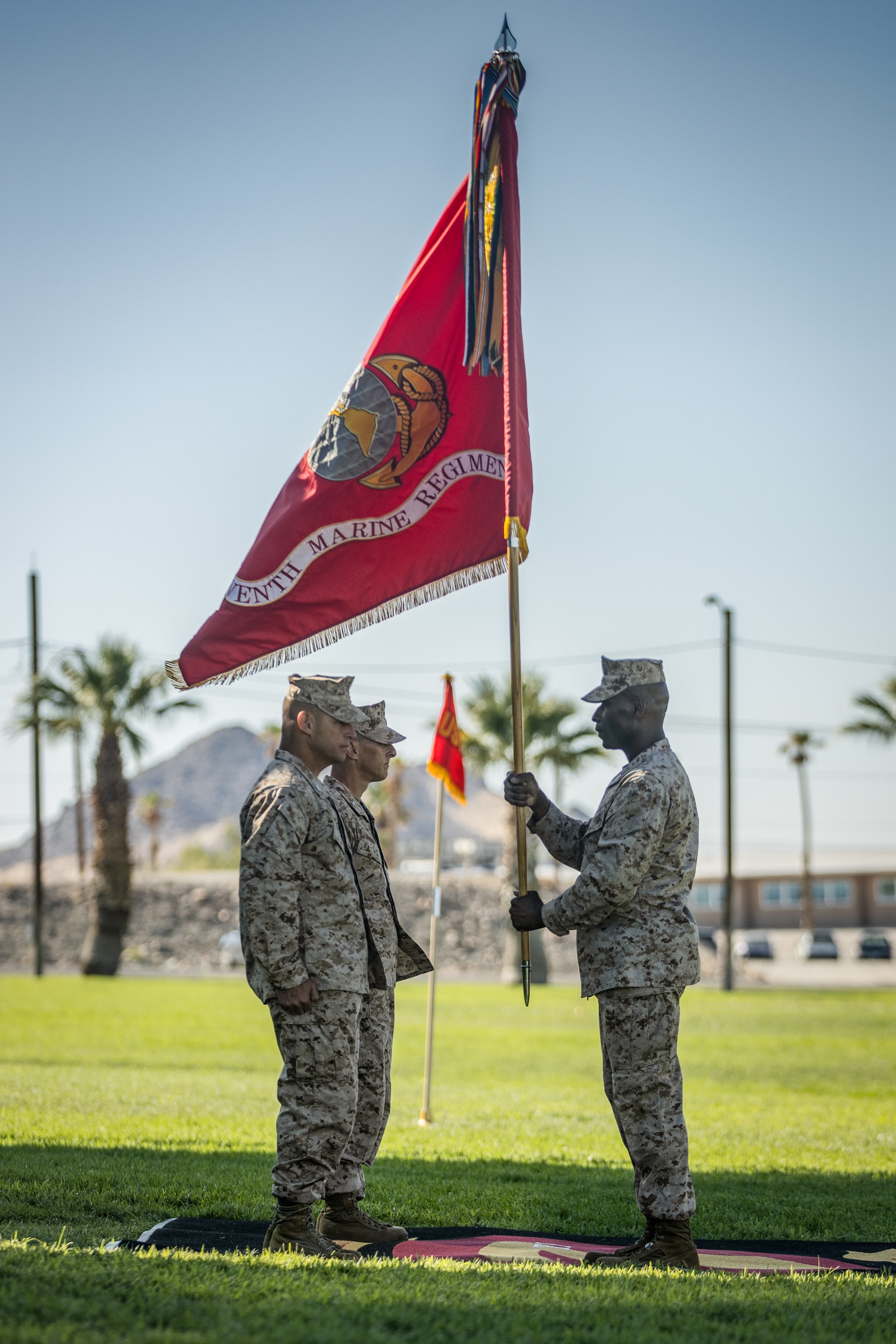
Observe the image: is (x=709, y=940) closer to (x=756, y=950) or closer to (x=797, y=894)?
(x=756, y=950)

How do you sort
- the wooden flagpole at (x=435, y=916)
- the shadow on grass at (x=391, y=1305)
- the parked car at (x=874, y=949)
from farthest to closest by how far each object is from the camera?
the parked car at (x=874, y=949) < the wooden flagpole at (x=435, y=916) < the shadow on grass at (x=391, y=1305)

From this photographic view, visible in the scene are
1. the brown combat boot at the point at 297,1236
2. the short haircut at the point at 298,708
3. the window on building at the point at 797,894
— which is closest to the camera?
the brown combat boot at the point at 297,1236

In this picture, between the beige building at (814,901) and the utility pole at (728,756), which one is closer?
the utility pole at (728,756)

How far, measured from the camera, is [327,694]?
215 inches

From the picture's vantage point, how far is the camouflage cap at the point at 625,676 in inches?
221

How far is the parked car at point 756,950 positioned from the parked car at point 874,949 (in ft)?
12.7

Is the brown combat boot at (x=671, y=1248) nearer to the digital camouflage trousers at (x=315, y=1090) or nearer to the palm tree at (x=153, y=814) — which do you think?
the digital camouflage trousers at (x=315, y=1090)

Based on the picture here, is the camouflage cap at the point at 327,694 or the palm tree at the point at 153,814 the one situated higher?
the camouflage cap at the point at 327,694

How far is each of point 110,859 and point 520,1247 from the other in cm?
3018

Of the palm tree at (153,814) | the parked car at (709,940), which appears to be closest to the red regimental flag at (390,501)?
the parked car at (709,940)

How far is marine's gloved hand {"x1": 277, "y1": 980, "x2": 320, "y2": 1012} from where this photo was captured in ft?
16.3

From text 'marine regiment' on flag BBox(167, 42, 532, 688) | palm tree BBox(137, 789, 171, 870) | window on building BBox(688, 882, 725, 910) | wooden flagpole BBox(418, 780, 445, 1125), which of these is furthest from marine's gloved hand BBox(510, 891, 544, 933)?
palm tree BBox(137, 789, 171, 870)

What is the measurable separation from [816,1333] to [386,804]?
2795 inches

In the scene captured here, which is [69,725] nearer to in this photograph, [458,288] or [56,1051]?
[56,1051]
